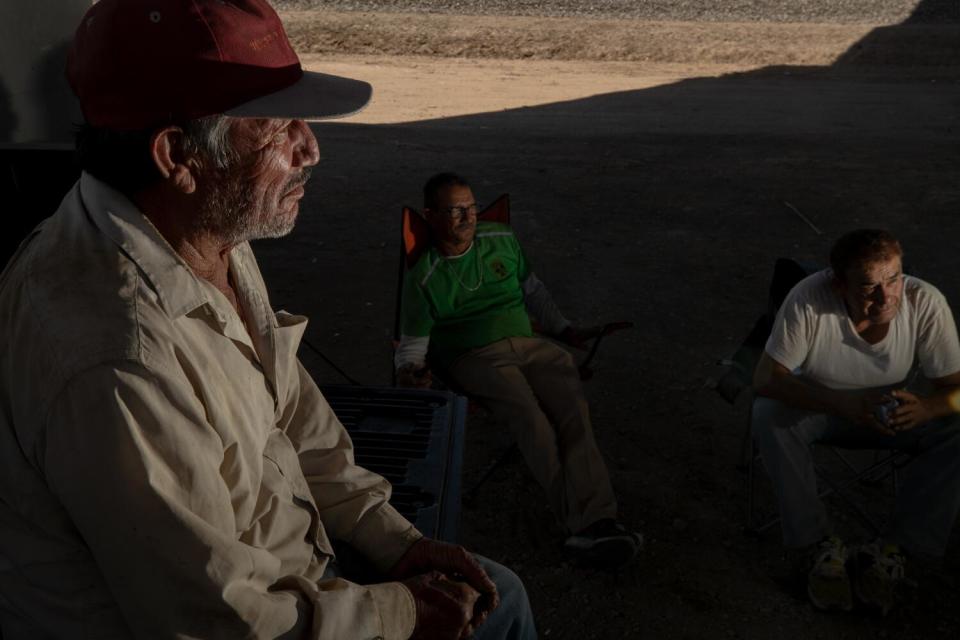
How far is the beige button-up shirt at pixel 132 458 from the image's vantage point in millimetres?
1646

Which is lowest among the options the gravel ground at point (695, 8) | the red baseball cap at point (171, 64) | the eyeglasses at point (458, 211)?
the gravel ground at point (695, 8)

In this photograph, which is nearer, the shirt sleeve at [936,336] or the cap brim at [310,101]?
the cap brim at [310,101]

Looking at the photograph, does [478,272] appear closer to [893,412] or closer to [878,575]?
[893,412]

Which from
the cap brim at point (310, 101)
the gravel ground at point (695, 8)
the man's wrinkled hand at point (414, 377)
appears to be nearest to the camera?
the cap brim at point (310, 101)

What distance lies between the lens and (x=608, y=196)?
29.6ft

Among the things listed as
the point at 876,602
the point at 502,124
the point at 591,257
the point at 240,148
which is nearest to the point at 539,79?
the point at 502,124

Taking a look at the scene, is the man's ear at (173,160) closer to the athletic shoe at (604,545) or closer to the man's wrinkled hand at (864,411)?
the athletic shoe at (604,545)

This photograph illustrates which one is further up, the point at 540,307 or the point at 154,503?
the point at 154,503

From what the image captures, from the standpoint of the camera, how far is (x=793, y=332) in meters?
3.85

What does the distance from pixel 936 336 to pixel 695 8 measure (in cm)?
1832

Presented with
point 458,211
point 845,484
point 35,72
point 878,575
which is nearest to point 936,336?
point 845,484

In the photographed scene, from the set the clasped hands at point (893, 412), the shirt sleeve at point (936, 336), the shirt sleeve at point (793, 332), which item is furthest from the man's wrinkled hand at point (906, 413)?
the shirt sleeve at point (793, 332)

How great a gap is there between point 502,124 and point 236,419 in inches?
440

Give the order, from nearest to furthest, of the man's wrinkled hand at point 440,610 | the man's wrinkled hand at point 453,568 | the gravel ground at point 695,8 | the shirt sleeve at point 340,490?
the man's wrinkled hand at point 440,610 < the man's wrinkled hand at point 453,568 < the shirt sleeve at point 340,490 < the gravel ground at point 695,8
